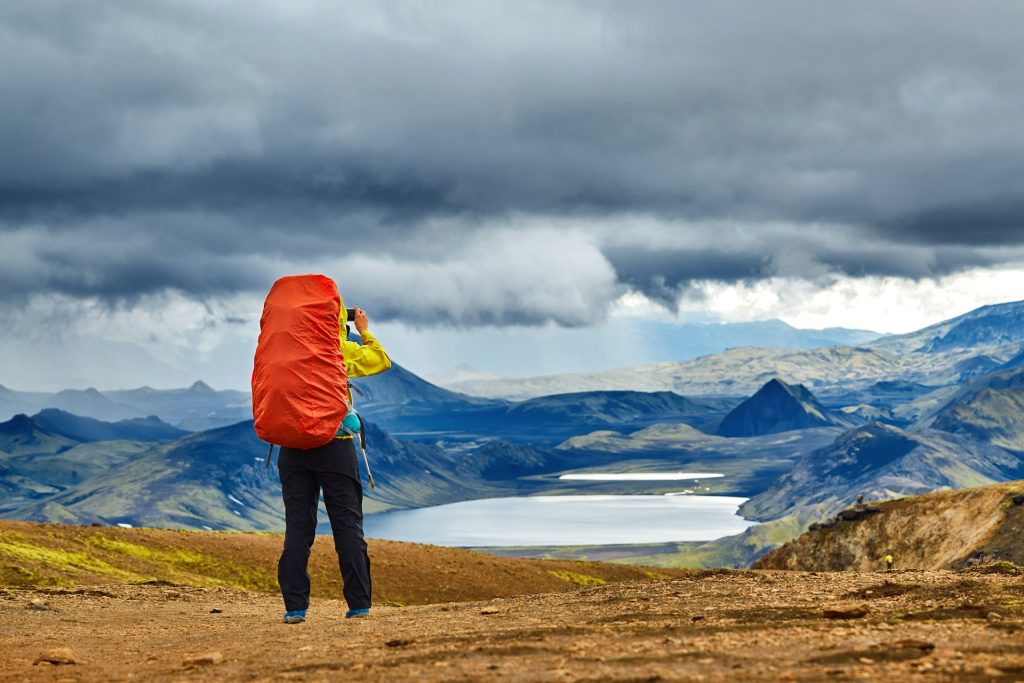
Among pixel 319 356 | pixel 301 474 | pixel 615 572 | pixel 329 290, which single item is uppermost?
pixel 329 290

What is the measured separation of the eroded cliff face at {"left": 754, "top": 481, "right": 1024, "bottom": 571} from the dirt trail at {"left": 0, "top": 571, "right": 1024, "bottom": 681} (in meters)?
48.9

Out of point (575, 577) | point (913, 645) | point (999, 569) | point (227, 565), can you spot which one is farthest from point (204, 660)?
point (575, 577)

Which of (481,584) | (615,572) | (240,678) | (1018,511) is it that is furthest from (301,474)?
(615,572)

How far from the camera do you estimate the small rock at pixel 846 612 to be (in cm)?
1506

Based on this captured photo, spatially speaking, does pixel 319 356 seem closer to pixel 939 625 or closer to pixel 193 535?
pixel 939 625

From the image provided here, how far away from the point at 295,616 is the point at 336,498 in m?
2.38

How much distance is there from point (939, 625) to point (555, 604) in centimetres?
871

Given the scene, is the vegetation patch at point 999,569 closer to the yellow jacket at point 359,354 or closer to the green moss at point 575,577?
→ the yellow jacket at point 359,354

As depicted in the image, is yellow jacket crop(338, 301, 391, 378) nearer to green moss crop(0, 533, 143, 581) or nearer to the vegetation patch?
the vegetation patch

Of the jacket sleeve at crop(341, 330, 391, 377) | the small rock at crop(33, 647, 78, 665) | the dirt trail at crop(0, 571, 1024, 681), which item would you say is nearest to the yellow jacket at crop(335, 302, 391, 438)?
the jacket sleeve at crop(341, 330, 391, 377)

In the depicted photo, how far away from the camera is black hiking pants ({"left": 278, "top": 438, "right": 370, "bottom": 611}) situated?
19594 mm

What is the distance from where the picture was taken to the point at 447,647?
46.0 ft

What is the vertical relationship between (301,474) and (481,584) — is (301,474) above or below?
above

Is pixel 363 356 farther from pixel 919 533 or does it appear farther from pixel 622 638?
pixel 919 533
